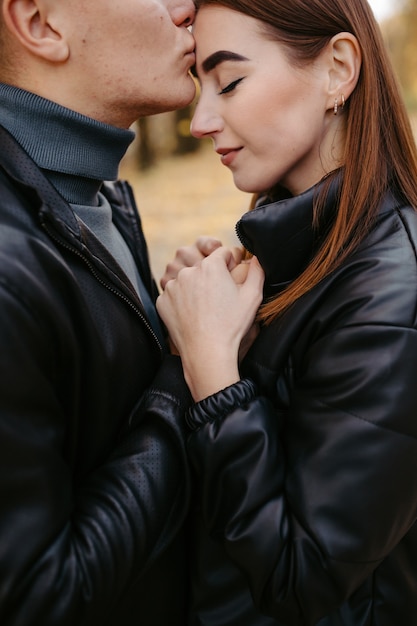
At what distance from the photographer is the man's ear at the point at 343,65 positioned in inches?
63.6

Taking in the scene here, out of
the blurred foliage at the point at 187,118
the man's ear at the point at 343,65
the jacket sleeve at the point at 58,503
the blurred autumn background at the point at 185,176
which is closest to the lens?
the jacket sleeve at the point at 58,503

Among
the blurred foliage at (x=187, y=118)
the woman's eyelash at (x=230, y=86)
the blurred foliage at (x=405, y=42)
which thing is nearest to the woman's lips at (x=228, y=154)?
the woman's eyelash at (x=230, y=86)

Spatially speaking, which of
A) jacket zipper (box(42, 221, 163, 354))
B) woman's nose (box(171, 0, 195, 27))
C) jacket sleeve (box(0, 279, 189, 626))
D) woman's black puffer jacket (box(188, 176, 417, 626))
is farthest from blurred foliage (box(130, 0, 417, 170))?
jacket sleeve (box(0, 279, 189, 626))

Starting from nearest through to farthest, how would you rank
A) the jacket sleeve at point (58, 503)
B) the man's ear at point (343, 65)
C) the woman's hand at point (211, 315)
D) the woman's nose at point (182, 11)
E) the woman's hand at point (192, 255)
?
the jacket sleeve at point (58, 503), the woman's hand at point (211, 315), the man's ear at point (343, 65), the woman's nose at point (182, 11), the woman's hand at point (192, 255)

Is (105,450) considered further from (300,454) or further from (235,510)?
(300,454)

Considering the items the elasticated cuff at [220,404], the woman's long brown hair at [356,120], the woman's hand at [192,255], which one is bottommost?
the elasticated cuff at [220,404]

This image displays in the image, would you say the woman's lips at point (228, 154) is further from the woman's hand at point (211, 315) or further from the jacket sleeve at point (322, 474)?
the jacket sleeve at point (322, 474)

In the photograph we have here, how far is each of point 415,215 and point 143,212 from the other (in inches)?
324

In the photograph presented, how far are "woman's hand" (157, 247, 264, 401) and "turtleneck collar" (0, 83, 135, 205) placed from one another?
39cm

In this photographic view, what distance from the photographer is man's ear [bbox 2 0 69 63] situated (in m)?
1.63

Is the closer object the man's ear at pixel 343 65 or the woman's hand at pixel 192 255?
the man's ear at pixel 343 65

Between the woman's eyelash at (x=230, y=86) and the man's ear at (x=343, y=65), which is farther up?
the woman's eyelash at (x=230, y=86)

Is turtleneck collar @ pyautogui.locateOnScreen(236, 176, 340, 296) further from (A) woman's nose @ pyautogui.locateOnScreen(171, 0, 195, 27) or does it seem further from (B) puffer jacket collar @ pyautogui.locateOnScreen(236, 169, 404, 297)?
(A) woman's nose @ pyautogui.locateOnScreen(171, 0, 195, 27)

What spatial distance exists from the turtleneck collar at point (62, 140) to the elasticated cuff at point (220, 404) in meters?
0.73
